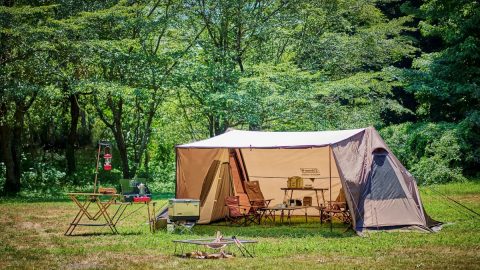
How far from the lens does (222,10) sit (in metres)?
21.9

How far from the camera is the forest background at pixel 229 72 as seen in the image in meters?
19.6

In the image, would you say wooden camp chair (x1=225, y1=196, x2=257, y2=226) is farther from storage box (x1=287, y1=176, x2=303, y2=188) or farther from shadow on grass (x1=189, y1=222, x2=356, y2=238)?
storage box (x1=287, y1=176, x2=303, y2=188)

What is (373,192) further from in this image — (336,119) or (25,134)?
(25,134)

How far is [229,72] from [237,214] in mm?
8675

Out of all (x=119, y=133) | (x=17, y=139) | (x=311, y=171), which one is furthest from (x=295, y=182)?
(x=17, y=139)

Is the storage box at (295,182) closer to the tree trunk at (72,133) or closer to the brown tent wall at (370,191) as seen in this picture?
the brown tent wall at (370,191)

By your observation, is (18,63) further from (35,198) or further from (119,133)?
(119,133)

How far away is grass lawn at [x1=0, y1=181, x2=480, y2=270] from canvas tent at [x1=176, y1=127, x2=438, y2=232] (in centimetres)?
51

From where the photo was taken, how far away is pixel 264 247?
9555 millimetres

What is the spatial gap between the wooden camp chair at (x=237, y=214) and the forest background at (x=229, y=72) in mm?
6793

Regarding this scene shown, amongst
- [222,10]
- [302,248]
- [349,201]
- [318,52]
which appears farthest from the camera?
[318,52]

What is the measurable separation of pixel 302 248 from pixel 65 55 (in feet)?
41.1

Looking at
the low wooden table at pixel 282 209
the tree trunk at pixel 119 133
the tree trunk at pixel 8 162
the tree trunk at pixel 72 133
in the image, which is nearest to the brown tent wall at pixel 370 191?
the low wooden table at pixel 282 209

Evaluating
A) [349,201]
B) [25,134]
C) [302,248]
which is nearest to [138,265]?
[302,248]
